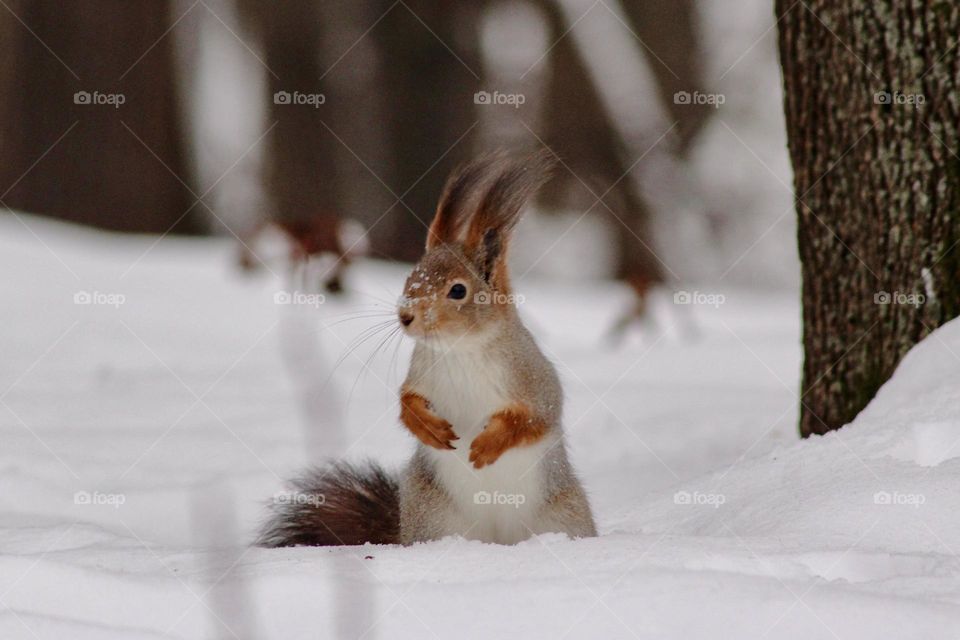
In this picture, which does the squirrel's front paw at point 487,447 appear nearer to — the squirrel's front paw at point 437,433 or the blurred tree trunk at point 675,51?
the squirrel's front paw at point 437,433

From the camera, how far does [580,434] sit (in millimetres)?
5078

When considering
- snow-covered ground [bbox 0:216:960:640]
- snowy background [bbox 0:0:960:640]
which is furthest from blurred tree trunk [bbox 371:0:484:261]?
snow-covered ground [bbox 0:216:960:640]

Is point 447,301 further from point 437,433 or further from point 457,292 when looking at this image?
point 437,433

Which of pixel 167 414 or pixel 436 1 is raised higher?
pixel 436 1

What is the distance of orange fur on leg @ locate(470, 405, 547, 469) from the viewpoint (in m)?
2.94

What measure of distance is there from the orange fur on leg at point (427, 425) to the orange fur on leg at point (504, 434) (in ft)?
0.22

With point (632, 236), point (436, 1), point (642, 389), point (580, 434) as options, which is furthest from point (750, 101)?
point (580, 434)

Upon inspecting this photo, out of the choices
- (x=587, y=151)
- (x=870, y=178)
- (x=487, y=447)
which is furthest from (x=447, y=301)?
(x=587, y=151)

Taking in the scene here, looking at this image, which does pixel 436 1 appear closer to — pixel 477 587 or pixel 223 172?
pixel 223 172

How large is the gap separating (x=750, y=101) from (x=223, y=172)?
451 centimetres

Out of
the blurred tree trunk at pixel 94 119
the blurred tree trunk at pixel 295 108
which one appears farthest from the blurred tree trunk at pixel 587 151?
the blurred tree trunk at pixel 94 119

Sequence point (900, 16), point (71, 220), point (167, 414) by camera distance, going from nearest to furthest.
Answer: point (900, 16) < point (167, 414) < point (71, 220)

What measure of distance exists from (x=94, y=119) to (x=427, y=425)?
782 centimetres

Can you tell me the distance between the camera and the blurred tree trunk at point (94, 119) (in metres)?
9.82
